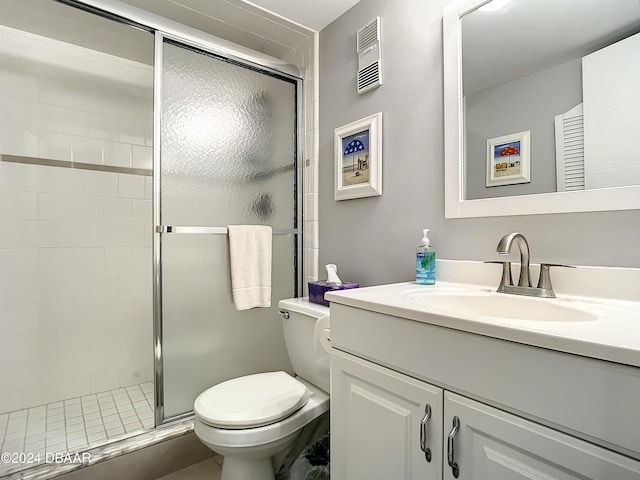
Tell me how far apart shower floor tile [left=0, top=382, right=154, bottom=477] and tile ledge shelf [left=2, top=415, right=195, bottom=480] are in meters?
0.06

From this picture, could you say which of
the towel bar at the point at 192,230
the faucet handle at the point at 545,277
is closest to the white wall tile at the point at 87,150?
the towel bar at the point at 192,230

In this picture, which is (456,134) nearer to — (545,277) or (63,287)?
(545,277)

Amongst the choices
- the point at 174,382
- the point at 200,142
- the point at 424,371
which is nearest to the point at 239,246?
the point at 200,142

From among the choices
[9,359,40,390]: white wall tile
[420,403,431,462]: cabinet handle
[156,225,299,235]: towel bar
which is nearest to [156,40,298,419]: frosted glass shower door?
[156,225,299,235]: towel bar

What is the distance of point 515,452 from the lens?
2.08ft

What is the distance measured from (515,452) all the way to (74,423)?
2059 mm

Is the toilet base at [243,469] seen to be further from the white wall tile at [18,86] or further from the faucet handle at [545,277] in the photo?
the white wall tile at [18,86]

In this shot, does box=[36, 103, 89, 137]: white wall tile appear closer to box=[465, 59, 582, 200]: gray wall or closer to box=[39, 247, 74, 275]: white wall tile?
box=[39, 247, 74, 275]: white wall tile

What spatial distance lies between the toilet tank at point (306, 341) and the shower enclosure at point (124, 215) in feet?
1.06

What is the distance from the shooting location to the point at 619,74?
94 centimetres

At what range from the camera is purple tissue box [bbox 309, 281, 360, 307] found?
1496mm

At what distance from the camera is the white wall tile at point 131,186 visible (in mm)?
2207

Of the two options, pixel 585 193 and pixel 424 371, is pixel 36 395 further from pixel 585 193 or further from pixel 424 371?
pixel 585 193

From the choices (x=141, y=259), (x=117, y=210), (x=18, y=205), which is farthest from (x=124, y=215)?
(x=18, y=205)
